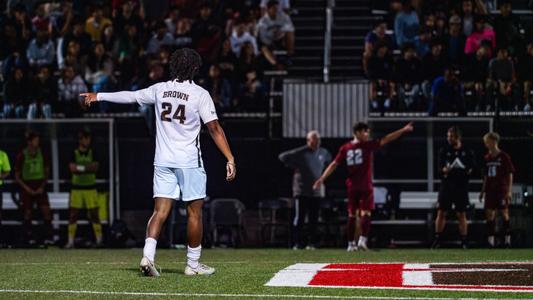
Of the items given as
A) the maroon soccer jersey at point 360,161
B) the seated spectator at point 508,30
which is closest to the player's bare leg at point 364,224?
the maroon soccer jersey at point 360,161

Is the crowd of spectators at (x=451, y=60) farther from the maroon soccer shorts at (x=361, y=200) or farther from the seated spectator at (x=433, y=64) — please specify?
the maroon soccer shorts at (x=361, y=200)

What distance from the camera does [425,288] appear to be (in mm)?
11242

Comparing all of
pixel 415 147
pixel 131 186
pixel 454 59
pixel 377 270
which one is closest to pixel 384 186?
pixel 415 147

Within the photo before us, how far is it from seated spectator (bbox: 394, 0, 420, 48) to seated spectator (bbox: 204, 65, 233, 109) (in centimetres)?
380

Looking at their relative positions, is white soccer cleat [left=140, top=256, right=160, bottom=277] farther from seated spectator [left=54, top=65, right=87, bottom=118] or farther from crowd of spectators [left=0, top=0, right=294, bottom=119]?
seated spectator [left=54, top=65, right=87, bottom=118]

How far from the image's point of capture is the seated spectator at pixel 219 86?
24.4 metres

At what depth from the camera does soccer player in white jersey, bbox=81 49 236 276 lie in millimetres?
12398

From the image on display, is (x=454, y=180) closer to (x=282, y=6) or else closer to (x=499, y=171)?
(x=499, y=171)

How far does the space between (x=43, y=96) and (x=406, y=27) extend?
24.1 feet

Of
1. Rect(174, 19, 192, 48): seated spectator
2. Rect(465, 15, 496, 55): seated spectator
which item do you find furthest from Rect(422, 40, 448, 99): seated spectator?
Rect(174, 19, 192, 48): seated spectator

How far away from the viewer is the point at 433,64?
2447cm

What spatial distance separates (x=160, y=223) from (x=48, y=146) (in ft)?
39.2

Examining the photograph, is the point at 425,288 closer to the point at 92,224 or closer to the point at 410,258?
the point at 410,258

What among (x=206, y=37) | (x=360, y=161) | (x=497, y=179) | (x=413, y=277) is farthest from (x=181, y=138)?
(x=206, y=37)
